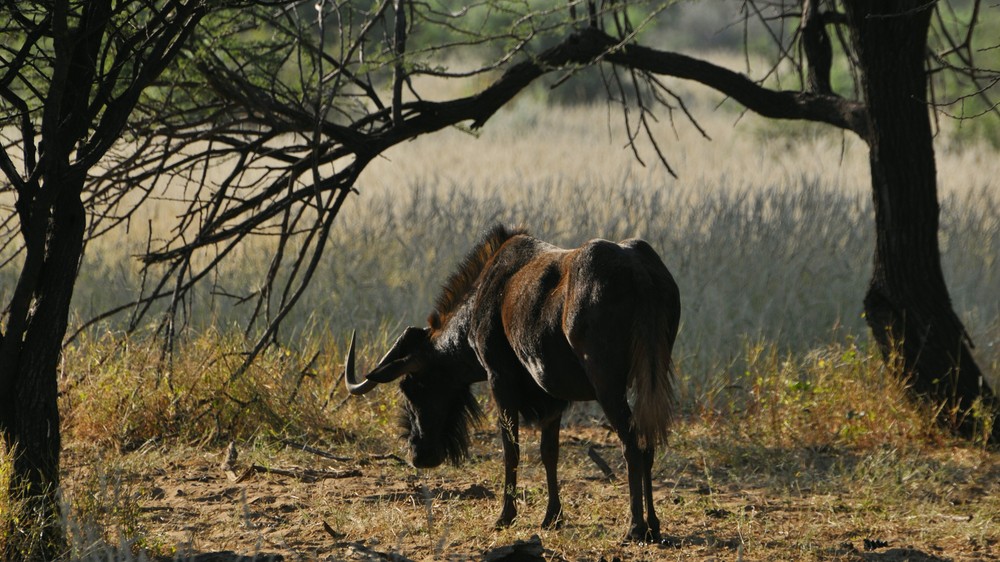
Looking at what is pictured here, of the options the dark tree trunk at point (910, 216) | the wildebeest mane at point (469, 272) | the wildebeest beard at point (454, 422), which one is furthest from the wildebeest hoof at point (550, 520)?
the dark tree trunk at point (910, 216)

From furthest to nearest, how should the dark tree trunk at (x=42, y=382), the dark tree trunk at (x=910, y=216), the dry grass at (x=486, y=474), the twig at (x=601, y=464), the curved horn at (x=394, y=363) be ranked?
the dark tree trunk at (x=910, y=216) → the twig at (x=601, y=464) → the curved horn at (x=394, y=363) → the dry grass at (x=486, y=474) → the dark tree trunk at (x=42, y=382)

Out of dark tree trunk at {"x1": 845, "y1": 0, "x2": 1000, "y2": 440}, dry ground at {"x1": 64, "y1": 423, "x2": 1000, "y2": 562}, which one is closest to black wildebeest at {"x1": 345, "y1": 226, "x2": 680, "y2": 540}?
dry ground at {"x1": 64, "y1": 423, "x2": 1000, "y2": 562}

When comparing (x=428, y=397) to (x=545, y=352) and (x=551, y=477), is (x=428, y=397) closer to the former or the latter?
(x=551, y=477)

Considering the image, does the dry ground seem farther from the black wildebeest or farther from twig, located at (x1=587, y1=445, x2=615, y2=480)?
the black wildebeest

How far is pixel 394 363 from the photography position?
5781mm

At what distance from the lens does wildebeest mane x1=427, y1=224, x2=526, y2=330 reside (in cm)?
596

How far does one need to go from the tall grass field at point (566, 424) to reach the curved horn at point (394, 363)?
62 centimetres

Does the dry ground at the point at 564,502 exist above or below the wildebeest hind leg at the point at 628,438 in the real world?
below

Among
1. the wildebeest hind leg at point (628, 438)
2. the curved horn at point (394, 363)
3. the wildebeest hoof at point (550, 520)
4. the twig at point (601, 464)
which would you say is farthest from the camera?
the twig at point (601, 464)

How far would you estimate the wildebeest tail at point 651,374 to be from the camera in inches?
185

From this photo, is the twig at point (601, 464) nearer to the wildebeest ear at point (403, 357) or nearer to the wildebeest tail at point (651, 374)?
the wildebeest ear at point (403, 357)

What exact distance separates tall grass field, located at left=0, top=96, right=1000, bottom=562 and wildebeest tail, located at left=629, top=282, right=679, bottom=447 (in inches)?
22.8

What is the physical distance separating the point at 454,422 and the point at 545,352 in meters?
1.08

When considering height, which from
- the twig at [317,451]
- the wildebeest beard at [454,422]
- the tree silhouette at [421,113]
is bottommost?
the twig at [317,451]
